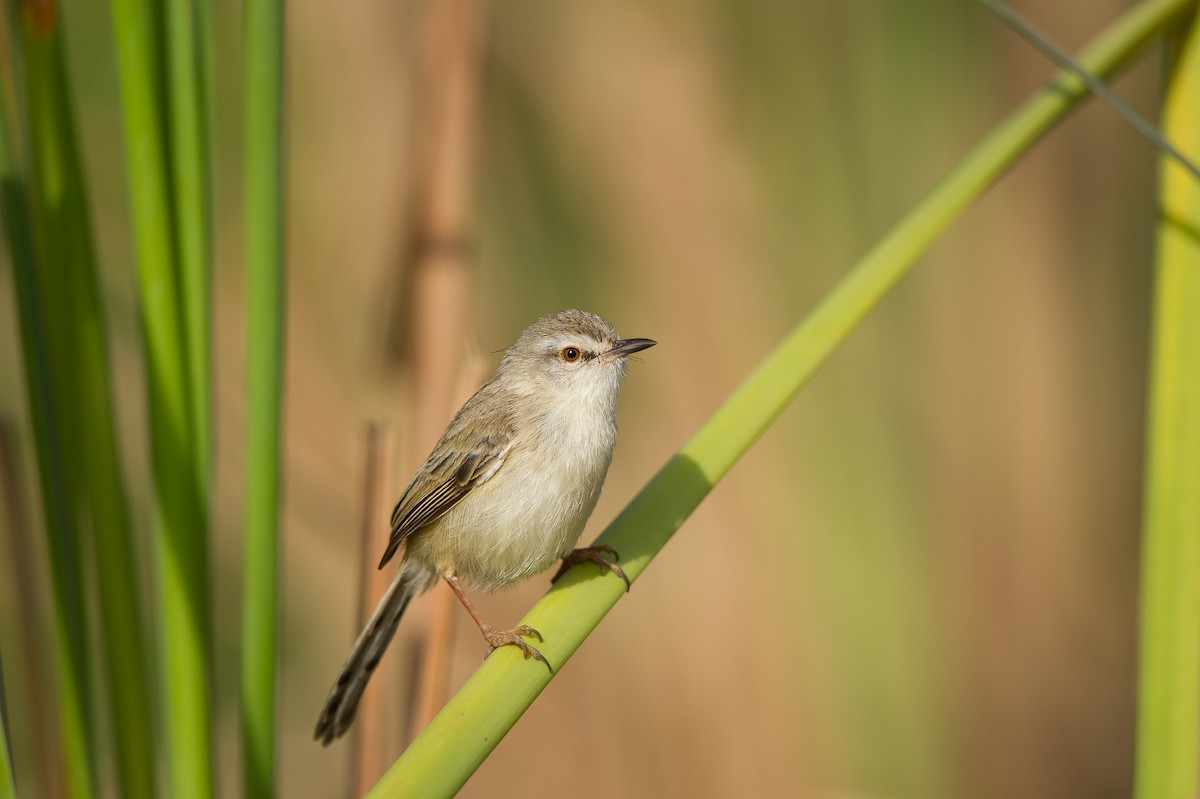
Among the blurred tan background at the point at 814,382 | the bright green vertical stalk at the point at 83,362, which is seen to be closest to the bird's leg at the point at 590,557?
the blurred tan background at the point at 814,382

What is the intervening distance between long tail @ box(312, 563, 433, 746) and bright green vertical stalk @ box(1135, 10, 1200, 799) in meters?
1.68

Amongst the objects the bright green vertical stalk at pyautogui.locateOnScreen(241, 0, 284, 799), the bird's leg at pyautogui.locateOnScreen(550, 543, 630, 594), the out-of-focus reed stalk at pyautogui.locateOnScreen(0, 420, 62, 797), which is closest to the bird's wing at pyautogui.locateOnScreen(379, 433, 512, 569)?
the bird's leg at pyautogui.locateOnScreen(550, 543, 630, 594)

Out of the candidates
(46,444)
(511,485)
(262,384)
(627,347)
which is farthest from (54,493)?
(627,347)

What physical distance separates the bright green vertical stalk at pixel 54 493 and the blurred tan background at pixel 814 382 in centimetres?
131

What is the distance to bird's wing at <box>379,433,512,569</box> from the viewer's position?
8.98 ft

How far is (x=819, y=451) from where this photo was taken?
3162mm

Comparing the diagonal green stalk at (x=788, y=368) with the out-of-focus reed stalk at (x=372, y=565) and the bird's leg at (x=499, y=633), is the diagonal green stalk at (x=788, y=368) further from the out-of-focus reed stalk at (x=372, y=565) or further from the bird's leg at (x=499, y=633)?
the out-of-focus reed stalk at (x=372, y=565)

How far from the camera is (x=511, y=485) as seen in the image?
266 centimetres

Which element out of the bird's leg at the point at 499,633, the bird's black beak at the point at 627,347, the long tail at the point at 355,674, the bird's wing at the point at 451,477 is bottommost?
the long tail at the point at 355,674

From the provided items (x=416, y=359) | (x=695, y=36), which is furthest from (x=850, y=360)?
(x=416, y=359)

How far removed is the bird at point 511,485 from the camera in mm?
2547

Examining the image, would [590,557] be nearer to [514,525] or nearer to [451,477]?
[514,525]

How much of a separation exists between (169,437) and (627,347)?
4.73 ft

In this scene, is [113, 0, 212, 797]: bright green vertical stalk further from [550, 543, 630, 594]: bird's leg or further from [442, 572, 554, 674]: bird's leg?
[550, 543, 630, 594]: bird's leg
